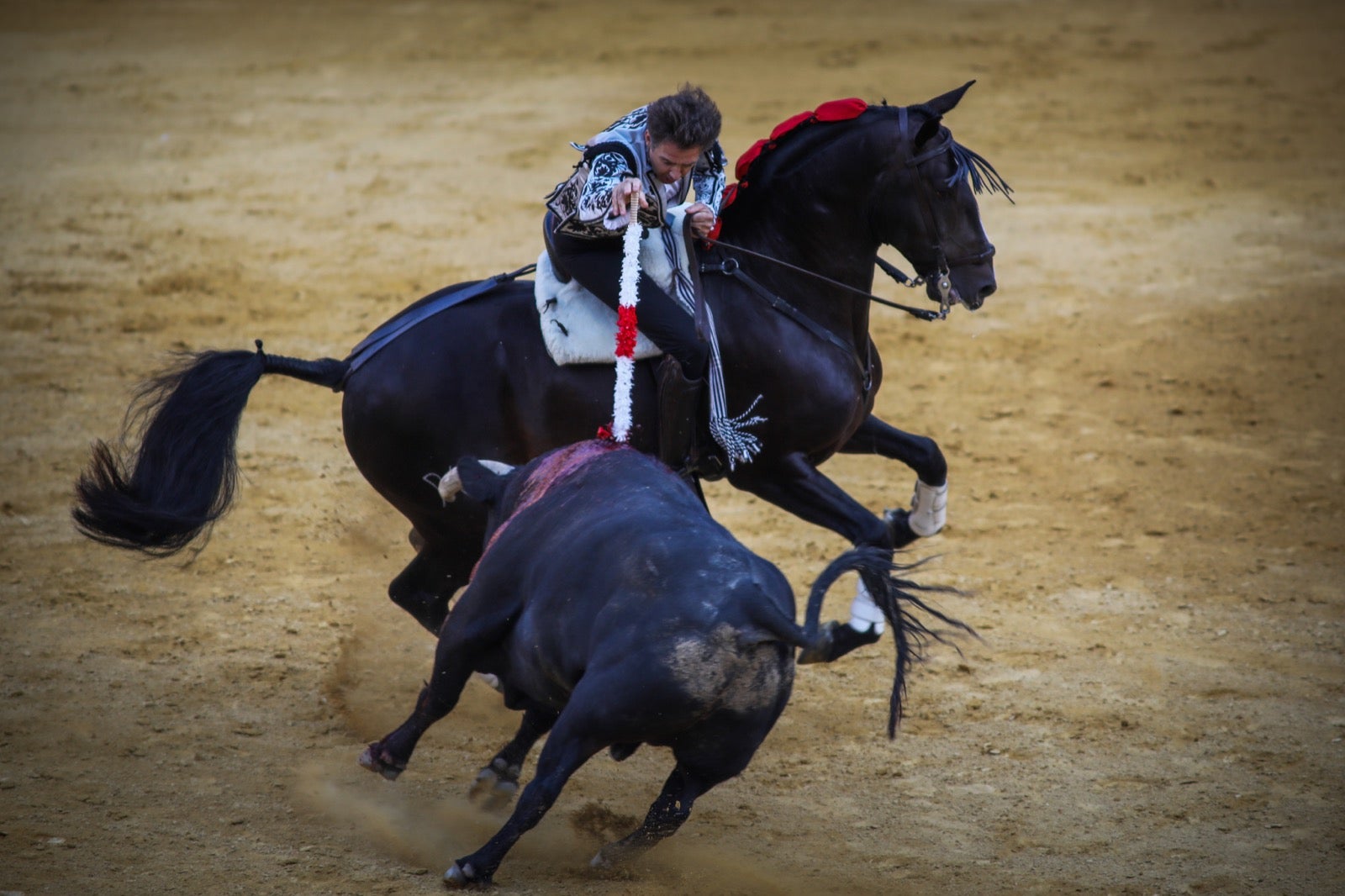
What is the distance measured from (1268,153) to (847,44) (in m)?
4.74

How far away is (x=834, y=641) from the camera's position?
4.29 meters

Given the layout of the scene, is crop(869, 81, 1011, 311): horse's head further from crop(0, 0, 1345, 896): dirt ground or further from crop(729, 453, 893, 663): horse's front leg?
crop(0, 0, 1345, 896): dirt ground

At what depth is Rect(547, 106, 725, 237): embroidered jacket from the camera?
4832 millimetres

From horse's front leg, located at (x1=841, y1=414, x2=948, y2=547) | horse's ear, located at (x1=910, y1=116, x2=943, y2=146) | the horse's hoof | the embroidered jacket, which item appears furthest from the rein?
the horse's hoof

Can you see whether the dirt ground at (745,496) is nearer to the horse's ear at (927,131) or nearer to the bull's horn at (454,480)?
the bull's horn at (454,480)

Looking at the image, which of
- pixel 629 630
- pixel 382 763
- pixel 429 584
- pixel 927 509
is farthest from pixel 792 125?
pixel 382 763

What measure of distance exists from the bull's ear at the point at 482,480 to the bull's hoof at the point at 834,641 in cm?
108

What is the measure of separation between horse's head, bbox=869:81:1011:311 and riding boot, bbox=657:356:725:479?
972mm

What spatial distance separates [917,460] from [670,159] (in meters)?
1.69

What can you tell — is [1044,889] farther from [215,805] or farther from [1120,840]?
[215,805]

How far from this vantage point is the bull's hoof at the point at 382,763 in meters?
4.37

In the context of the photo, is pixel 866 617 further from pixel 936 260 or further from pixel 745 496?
pixel 745 496

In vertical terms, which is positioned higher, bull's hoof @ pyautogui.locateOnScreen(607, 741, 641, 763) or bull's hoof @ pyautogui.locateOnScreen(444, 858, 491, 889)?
bull's hoof @ pyautogui.locateOnScreen(607, 741, 641, 763)

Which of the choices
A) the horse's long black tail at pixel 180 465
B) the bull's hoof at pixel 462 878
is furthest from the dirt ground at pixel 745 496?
the horse's long black tail at pixel 180 465
